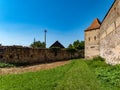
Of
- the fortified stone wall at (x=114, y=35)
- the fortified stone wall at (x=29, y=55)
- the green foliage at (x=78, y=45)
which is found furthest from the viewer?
the green foliage at (x=78, y=45)

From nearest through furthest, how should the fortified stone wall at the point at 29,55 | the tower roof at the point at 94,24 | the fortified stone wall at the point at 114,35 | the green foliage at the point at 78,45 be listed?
the fortified stone wall at the point at 114,35 < the fortified stone wall at the point at 29,55 < the tower roof at the point at 94,24 < the green foliage at the point at 78,45

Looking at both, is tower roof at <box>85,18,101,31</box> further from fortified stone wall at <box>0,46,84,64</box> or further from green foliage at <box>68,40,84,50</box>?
green foliage at <box>68,40,84,50</box>

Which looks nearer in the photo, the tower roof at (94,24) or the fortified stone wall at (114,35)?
the fortified stone wall at (114,35)

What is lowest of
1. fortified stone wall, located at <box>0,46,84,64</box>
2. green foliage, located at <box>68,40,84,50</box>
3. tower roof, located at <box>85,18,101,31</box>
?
fortified stone wall, located at <box>0,46,84,64</box>

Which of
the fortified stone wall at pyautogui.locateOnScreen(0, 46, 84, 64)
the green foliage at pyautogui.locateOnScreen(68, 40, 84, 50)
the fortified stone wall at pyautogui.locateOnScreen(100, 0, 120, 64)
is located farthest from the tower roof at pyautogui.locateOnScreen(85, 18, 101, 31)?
the green foliage at pyautogui.locateOnScreen(68, 40, 84, 50)

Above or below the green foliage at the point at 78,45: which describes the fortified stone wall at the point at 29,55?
below

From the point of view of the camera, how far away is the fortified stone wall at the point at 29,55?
22.2 meters

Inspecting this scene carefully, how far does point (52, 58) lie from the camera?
30.2 m

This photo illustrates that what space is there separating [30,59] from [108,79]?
54.9ft

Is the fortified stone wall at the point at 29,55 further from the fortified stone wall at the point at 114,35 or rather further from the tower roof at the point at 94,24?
the fortified stone wall at the point at 114,35

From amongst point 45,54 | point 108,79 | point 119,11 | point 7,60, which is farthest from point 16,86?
point 45,54

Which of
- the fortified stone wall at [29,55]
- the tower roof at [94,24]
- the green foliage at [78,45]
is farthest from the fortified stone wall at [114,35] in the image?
the green foliage at [78,45]

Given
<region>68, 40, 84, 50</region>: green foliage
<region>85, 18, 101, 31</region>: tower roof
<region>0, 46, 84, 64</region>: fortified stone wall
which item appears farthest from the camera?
<region>68, 40, 84, 50</region>: green foliage

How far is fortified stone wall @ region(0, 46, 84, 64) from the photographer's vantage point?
22.2 metres
